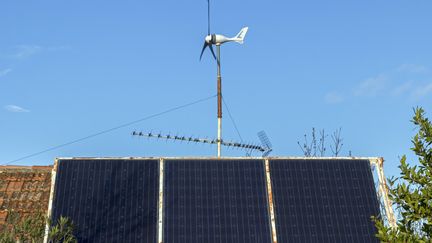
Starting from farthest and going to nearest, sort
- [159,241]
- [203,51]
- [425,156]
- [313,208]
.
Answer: [203,51], [313,208], [159,241], [425,156]

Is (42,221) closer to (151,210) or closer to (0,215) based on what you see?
(151,210)

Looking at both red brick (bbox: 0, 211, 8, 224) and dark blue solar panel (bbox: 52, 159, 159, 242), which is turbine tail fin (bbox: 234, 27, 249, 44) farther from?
red brick (bbox: 0, 211, 8, 224)

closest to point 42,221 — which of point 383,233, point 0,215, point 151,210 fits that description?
point 151,210

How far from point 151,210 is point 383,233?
8.01 m

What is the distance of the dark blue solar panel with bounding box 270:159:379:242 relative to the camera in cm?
1562

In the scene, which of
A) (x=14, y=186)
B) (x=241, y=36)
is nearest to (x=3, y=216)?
(x=14, y=186)

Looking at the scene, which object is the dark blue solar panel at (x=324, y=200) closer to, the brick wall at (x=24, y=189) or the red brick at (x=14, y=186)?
the brick wall at (x=24, y=189)

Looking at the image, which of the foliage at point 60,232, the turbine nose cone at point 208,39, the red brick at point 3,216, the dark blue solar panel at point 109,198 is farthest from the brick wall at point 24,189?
the turbine nose cone at point 208,39

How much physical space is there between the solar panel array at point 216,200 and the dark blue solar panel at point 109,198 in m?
0.03

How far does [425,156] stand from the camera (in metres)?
11.0

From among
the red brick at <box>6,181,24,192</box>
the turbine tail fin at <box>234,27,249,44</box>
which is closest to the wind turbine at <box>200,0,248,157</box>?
the turbine tail fin at <box>234,27,249,44</box>

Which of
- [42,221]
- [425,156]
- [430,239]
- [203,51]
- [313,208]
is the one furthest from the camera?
[203,51]

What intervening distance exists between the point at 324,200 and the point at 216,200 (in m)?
3.68

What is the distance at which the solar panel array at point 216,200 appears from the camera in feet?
50.7
